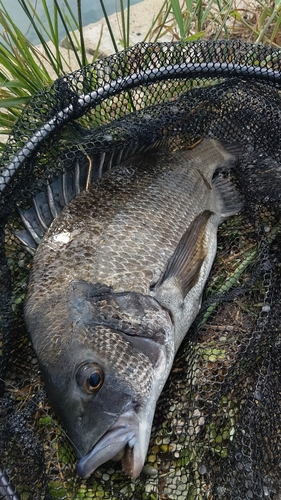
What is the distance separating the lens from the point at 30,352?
93.7 inches

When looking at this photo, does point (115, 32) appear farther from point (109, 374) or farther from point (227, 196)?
point (109, 374)

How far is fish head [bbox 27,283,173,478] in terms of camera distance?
5.71 feet

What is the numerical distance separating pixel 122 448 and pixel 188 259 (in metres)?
1.14

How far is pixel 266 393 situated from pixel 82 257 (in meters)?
1.17

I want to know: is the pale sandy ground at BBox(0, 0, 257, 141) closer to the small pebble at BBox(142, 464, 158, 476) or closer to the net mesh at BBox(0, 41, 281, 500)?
the net mesh at BBox(0, 41, 281, 500)

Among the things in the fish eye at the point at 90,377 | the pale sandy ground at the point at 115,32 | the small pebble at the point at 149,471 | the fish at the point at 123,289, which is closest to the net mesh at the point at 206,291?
the small pebble at the point at 149,471

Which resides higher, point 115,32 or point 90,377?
point 115,32

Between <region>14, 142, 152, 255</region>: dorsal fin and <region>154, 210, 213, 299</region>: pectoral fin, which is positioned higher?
<region>14, 142, 152, 255</region>: dorsal fin

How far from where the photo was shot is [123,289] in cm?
221

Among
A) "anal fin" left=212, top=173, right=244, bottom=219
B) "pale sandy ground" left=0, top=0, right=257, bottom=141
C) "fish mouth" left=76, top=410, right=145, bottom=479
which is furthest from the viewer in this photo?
"pale sandy ground" left=0, top=0, right=257, bottom=141

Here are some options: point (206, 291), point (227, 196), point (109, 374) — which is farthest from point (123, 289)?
point (227, 196)

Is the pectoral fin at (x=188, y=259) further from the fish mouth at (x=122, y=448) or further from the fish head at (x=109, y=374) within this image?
the fish mouth at (x=122, y=448)

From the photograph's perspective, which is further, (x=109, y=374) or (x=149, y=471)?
(x=149, y=471)

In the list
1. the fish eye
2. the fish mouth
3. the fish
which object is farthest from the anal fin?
the fish mouth
